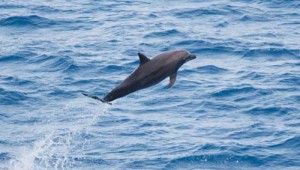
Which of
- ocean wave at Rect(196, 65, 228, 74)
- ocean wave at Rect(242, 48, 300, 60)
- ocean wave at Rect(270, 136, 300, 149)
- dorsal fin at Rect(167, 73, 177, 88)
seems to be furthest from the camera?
ocean wave at Rect(242, 48, 300, 60)

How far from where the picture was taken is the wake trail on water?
2420 cm

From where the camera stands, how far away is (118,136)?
83.2ft

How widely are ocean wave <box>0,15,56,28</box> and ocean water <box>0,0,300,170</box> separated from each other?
8 centimetres

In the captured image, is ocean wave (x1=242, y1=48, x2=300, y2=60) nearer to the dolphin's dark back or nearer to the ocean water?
the ocean water

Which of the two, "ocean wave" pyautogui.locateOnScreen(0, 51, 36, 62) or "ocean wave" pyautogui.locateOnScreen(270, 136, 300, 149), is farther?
"ocean wave" pyautogui.locateOnScreen(0, 51, 36, 62)

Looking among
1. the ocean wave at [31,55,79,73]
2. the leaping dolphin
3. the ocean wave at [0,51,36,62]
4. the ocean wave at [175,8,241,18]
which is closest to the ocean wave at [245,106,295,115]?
the ocean wave at [31,55,79,73]

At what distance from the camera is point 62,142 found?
25.5 meters

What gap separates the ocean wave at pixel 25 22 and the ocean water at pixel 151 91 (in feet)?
0.26

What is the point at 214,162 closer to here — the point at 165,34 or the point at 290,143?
the point at 290,143

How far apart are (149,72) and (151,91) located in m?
14.4

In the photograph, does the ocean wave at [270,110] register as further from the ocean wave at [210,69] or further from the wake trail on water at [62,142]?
the wake trail on water at [62,142]

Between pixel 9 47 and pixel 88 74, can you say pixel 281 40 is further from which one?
pixel 9 47

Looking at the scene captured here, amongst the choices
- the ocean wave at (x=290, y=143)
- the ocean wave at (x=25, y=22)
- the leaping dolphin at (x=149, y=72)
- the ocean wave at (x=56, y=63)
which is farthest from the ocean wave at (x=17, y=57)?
the leaping dolphin at (x=149, y=72)

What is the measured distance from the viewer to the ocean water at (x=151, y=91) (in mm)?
24453
